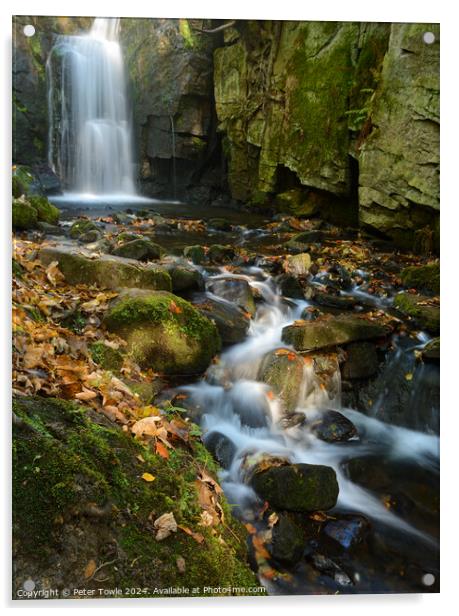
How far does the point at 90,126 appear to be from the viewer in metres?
4.18

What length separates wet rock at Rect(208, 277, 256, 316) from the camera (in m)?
3.90

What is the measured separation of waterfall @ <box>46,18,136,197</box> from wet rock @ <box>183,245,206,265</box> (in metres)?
0.73

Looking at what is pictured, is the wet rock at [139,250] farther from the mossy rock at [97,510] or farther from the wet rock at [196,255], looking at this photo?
the mossy rock at [97,510]

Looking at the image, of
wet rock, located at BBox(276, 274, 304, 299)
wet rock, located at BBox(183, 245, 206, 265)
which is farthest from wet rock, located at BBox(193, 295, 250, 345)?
wet rock, located at BBox(276, 274, 304, 299)

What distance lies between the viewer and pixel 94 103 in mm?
4230

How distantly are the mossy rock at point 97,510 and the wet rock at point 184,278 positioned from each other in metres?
1.94

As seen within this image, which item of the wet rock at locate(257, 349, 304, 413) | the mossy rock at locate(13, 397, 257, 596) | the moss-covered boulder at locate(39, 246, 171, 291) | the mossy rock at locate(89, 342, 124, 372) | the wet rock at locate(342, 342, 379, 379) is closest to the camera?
the mossy rock at locate(13, 397, 257, 596)

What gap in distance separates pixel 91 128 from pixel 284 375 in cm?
294

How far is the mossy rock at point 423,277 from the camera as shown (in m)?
3.00

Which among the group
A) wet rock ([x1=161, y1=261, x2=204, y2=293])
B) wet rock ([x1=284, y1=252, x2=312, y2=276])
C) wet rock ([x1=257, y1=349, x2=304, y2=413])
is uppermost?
wet rock ([x1=284, y1=252, x2=312, y2=276])

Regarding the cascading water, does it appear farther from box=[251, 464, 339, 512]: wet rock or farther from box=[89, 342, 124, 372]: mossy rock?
box=[251, 464, 339, 512]: wet rock

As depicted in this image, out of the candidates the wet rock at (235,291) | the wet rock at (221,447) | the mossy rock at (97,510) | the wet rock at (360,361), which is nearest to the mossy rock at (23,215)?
the mossy rock at (97,510)
